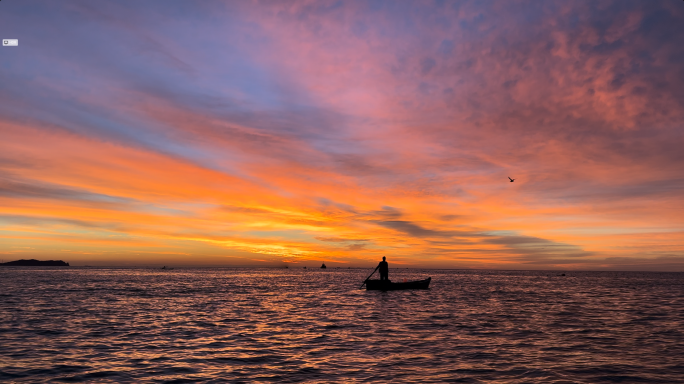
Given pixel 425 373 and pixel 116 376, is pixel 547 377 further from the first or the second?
pixel 116 376

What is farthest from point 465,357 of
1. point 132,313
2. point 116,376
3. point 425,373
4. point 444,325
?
point 132,313

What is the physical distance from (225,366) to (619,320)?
25647 millimetres

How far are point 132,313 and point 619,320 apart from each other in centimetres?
3261

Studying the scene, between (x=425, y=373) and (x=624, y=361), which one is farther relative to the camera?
(x=624, y=361)

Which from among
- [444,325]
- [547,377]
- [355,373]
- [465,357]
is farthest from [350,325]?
[547,377]

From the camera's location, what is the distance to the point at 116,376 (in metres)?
13.6

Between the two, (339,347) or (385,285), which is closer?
(339,347)

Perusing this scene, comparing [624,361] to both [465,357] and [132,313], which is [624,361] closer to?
[465,357]

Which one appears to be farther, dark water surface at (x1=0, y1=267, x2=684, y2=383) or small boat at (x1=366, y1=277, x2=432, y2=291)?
small boat at (x1=366, y1=277, x2=432, y2=291)

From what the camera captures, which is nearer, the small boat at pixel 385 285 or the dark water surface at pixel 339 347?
the dark water surface at pixel 339 347

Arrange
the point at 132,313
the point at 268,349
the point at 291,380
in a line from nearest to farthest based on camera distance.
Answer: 1. the point at 291,380
2. the point at 268,349
3. the point at 132,313

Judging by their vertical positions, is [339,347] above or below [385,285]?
above

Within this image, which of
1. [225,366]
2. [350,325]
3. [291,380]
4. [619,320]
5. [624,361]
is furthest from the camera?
[619,320]

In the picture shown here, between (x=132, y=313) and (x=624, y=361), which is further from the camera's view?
(x=132, y=313)
